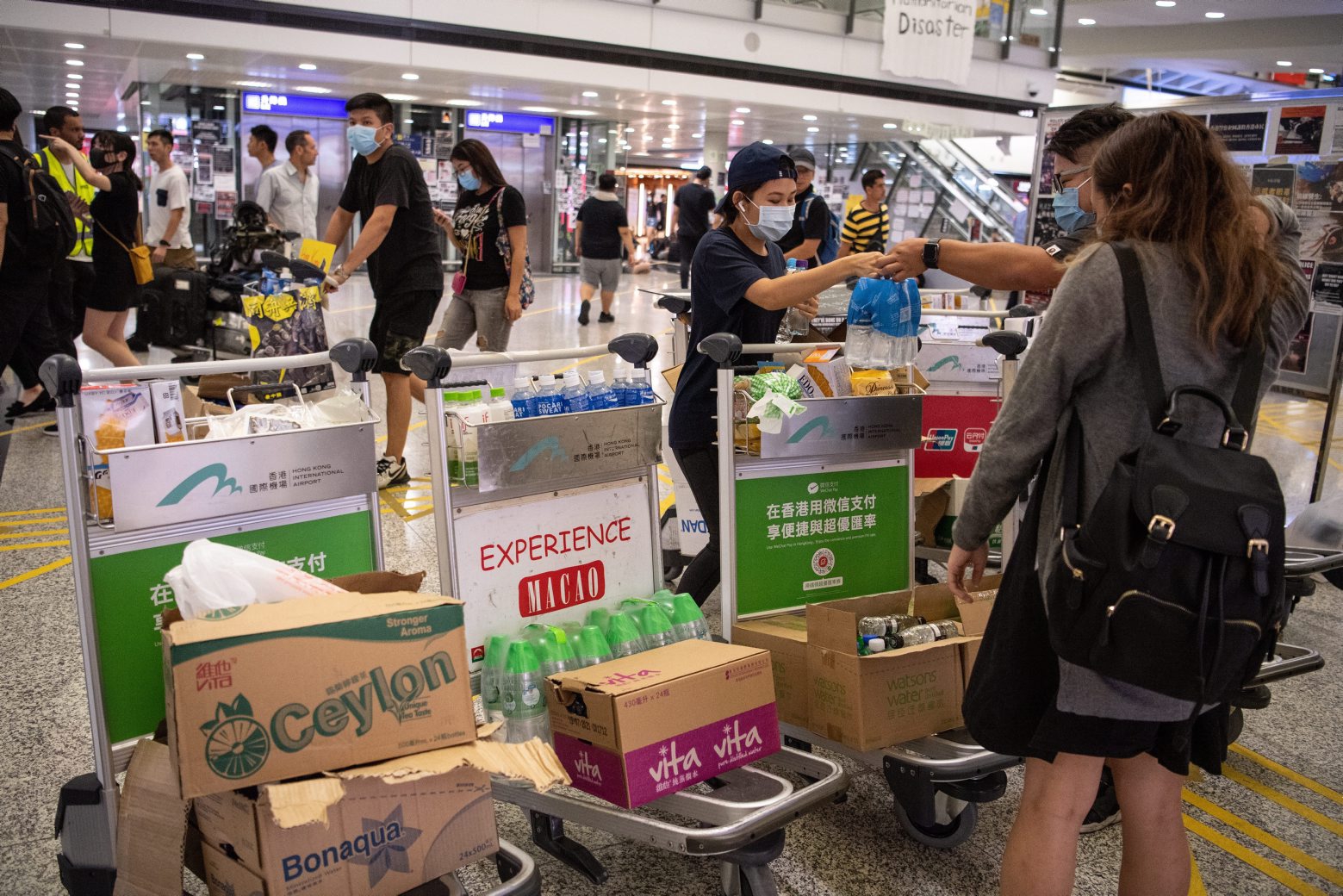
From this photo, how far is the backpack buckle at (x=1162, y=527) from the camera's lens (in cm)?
161

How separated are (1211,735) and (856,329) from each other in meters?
1.55

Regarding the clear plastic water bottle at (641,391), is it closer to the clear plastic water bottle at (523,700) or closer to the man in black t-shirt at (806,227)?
the clear plastic water bottle at (523,700)

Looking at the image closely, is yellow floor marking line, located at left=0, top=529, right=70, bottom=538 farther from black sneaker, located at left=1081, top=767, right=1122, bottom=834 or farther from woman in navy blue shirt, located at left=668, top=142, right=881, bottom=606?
black sneaker, located at left=1081, top=767, right=1122, bottom=834

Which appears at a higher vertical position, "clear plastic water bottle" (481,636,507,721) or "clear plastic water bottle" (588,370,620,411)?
"clear plastic water bottle" (588,370,620,411)

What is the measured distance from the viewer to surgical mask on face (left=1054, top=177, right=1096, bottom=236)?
2920 mm

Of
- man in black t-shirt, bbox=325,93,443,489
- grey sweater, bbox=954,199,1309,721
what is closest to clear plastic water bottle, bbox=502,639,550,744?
grey sweater, bbox=954,199,1309,721

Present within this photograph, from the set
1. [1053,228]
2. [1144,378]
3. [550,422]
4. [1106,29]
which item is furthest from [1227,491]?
[1106,29]

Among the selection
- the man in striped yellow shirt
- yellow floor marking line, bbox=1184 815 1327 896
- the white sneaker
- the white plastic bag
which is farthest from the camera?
the man in striped yellow shirt

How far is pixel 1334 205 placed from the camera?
505cm

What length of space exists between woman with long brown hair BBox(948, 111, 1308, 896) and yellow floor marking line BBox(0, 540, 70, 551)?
160 inches

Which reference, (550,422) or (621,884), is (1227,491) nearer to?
(550,422)

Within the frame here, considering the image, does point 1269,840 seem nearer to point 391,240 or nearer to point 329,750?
point 329,750

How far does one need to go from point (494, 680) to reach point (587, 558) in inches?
16.0

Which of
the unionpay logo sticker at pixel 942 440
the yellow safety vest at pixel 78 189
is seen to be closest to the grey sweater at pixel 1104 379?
the unionpay logo sticker at pixel 942 440
